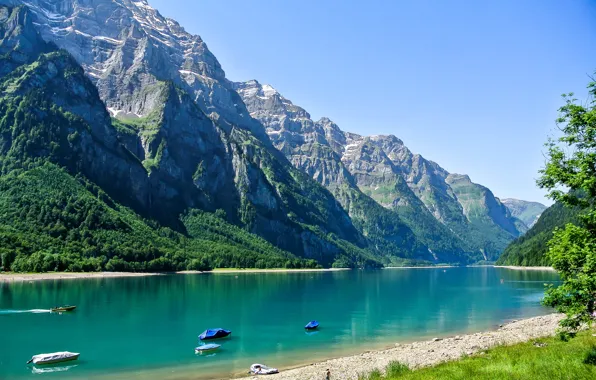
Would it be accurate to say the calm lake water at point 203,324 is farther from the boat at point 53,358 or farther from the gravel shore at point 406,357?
the gravel shore at point 406,357

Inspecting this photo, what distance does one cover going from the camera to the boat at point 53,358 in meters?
53.2

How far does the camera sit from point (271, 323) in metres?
89.1

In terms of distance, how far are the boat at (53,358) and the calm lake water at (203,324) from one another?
56.1 inches

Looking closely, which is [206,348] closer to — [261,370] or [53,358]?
[261,370]

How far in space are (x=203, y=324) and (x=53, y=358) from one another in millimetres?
33270

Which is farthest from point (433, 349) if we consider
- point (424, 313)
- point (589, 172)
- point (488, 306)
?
point (488, 306)

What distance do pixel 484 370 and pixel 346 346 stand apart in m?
42.1

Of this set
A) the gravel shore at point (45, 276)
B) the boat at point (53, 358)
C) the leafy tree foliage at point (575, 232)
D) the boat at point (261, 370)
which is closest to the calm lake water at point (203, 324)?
the boat at point (53, 358)

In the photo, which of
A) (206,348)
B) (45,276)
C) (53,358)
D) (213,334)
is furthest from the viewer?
(45,276)

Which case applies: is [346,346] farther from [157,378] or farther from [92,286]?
[92,286]

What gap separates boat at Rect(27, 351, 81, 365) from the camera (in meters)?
53.2

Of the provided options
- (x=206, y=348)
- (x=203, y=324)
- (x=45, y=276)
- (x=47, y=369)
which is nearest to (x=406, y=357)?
(x=206, y=348)

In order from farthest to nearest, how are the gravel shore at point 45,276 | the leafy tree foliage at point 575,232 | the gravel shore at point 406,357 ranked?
the gravel shore at point 45,276 < the gravel shore at point 406,357 < the leafy tree foliage at point 575,232

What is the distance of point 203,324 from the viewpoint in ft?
278
